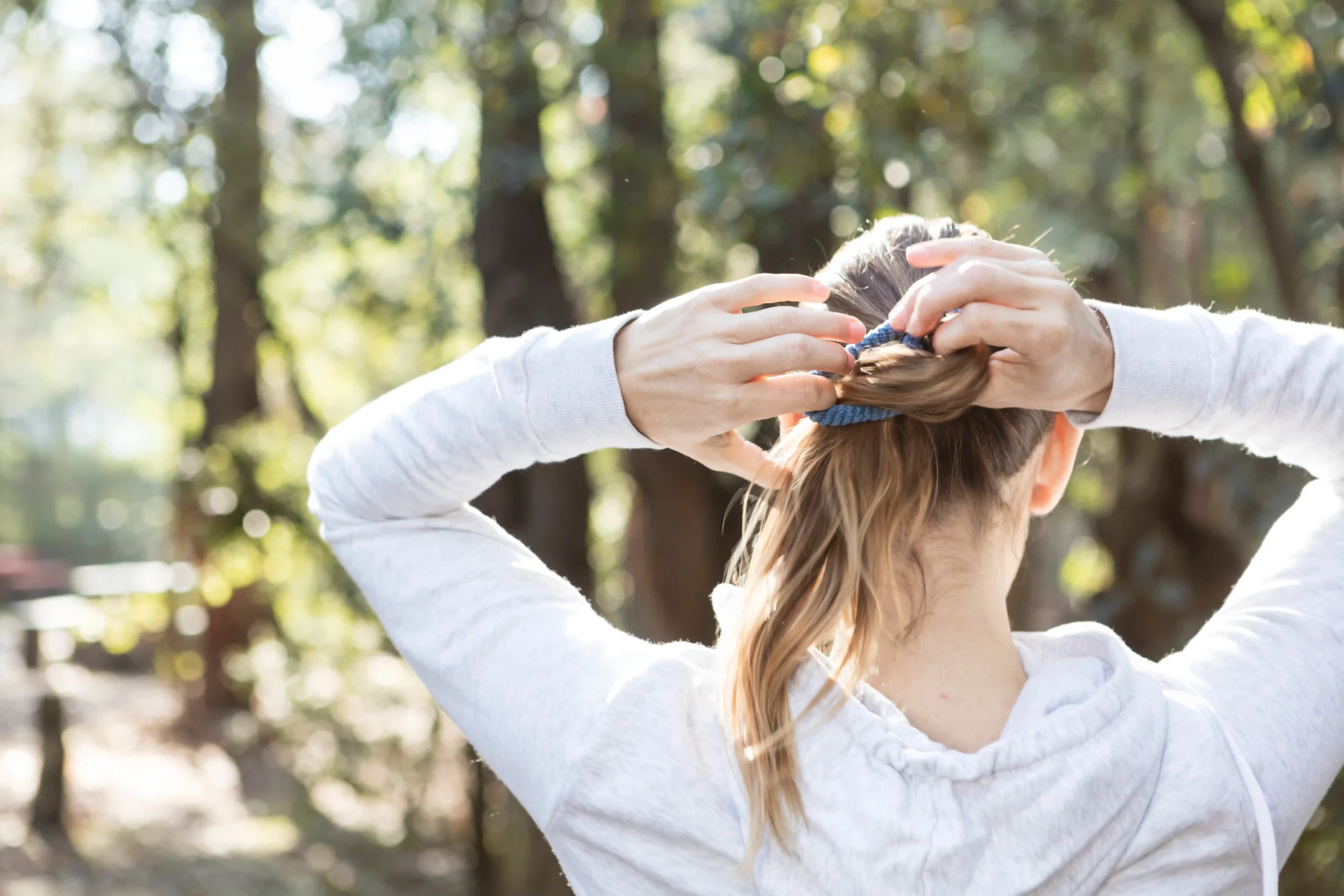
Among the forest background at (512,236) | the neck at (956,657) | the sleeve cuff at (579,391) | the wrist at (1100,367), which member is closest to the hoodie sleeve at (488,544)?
the sleeve cuff at (579,391)

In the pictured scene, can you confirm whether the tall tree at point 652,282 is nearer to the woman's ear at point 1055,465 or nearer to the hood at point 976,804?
the woman's ear at point 1055,465

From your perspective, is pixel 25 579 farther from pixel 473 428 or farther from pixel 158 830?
pixel 473 428

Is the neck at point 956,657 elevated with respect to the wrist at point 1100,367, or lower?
lower

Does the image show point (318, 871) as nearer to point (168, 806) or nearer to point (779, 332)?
point (168, 806)

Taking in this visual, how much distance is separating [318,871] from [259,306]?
3251 millimetres

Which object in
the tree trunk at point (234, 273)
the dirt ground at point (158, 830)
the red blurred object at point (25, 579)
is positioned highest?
the tree trunk at point (234, 273)

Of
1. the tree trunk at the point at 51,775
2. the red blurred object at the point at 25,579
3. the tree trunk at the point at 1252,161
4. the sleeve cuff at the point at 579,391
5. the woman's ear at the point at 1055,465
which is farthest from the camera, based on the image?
the red blurred object at the point at 25,579

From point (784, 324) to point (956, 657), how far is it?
1.23ft

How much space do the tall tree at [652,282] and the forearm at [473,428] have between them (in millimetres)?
2461

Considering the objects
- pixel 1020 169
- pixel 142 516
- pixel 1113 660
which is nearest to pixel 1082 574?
pixel 1020 169

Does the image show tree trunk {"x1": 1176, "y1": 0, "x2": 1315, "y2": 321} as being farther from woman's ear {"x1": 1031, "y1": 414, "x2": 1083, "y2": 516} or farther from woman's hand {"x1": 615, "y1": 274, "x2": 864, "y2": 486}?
woman's hand {"x1": 615, "y1": 274, "x2": 864, "y2": 486}

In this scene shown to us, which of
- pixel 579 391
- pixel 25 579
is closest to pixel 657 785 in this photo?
pixel 579 391

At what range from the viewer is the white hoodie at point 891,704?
1.02m

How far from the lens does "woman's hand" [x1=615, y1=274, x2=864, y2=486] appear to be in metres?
0.97
